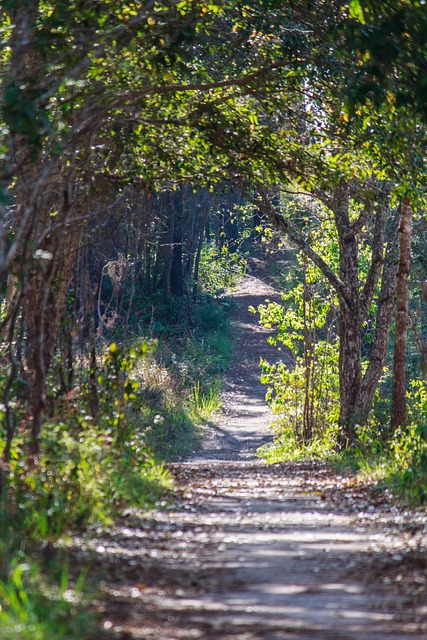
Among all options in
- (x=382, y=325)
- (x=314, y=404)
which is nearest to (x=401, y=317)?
(x=382, y=325)

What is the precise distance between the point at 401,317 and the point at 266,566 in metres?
8.36

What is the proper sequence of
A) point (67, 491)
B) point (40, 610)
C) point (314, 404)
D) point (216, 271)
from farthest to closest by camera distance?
point (216, 271), point (314, 404), point (67, 491), point (40, 610)

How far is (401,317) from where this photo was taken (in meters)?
13.7

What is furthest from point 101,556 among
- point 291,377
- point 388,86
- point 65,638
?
point 291,377

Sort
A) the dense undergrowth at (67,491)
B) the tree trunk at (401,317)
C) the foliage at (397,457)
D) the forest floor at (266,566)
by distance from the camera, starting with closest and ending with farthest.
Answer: the dense undergrowth at (67,491), the forest floor at (266,566), the foliage at (397,457), the tree trunk at (401,317)

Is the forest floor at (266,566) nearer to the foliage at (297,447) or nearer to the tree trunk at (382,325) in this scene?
the foliage at (297,447)

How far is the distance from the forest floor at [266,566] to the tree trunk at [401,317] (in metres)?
2.94

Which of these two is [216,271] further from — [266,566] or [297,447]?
[266,566]

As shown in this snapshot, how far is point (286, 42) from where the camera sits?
10180 millimetres

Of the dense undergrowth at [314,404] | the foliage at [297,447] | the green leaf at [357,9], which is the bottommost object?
the foliage at [297,447]

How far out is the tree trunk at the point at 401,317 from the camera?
13570 millimetres

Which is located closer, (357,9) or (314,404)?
(357,9)

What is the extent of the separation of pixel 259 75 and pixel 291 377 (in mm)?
7816

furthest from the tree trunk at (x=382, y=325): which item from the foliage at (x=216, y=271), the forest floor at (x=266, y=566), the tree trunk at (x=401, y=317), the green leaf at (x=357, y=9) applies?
the foliage at (x=216, y=271)
